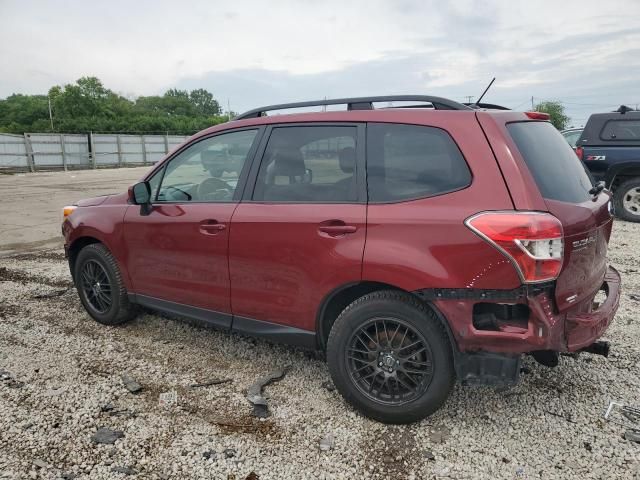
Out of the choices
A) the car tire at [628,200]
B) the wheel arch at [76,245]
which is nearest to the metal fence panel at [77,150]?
the wheel arch at [76,245]

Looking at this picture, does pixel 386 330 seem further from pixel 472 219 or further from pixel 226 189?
pixel 226 189

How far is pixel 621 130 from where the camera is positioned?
9.23m

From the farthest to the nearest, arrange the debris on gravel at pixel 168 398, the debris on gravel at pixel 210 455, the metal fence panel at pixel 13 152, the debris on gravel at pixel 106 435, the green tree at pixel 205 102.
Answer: the green tree at pixel 205 102, the metal fence panel at pixel 13 152, the debris on gravel at pixel 168 398, the debris on gravel at pixel 106 435, the debris on gravel at pixel 210 455

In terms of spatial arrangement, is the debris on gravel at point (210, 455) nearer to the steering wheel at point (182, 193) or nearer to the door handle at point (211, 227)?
the door handle at point (211, 227)

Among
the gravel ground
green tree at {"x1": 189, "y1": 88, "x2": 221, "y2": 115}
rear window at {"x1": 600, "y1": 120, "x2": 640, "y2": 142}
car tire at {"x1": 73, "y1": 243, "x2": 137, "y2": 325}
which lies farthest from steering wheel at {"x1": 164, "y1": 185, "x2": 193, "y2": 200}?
green tree at {"x1": 189, "y1": 88, "x2": 221, "y2": 115}

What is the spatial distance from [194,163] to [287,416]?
197 centimetres

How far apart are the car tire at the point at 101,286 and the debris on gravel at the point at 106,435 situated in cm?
160

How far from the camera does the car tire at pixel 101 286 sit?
429cm

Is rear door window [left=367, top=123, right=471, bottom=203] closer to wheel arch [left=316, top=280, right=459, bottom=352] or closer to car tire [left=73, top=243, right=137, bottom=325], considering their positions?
wheel arch [left=316, top=280, right=459, bottom=352]

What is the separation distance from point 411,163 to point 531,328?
108 centimetres

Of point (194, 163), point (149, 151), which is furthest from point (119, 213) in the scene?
point (149, 151)

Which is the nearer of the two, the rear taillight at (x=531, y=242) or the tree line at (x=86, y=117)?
the rear taillight at (x=531, y=242)

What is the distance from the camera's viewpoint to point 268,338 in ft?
11.1

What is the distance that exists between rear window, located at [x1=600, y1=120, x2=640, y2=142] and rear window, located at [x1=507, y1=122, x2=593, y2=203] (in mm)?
7246
